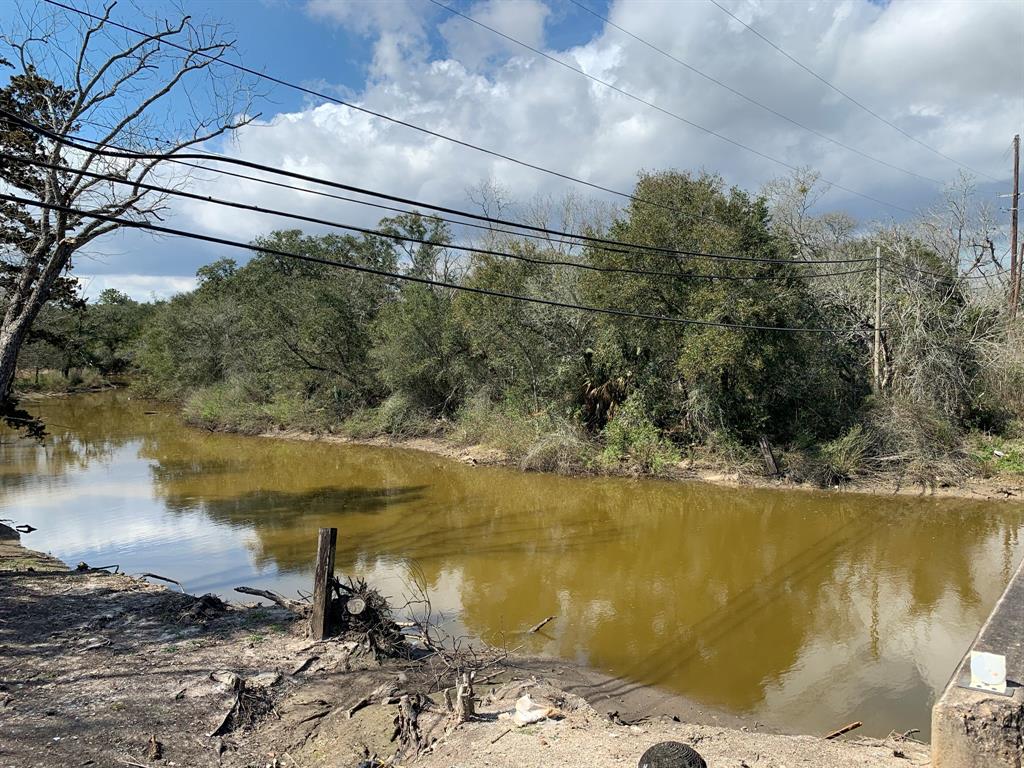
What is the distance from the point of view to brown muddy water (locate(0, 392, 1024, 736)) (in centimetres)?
745

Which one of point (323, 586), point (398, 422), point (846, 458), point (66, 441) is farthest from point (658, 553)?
point (66, 441)

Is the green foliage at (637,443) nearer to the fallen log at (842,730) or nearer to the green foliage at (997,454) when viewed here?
the green foliage at (997,454)

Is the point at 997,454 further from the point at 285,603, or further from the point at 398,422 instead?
the point at 398,422

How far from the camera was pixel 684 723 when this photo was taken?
231 inches

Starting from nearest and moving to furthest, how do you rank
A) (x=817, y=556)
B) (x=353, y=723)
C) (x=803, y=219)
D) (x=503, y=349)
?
(x=353, y=723), (x=817, y=556), (x=503, y=349), (x=803, y=219)

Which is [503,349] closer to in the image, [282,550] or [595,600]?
[282,550]

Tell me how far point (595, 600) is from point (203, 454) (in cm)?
1892

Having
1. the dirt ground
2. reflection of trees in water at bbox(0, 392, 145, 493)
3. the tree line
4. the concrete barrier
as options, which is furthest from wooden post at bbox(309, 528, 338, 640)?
reflection of trees in water at bbox(0, 392, 145, 493)

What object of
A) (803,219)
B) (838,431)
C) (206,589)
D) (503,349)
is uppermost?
(803,219)

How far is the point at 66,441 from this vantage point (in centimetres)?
2706

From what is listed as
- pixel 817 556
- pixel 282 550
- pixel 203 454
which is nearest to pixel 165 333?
pixel 203 454

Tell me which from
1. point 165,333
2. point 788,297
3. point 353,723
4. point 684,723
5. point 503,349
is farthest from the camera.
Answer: point 165,333

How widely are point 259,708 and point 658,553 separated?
7976 mm

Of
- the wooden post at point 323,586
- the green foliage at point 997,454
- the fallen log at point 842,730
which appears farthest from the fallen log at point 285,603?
the green foliage at point 997,454
